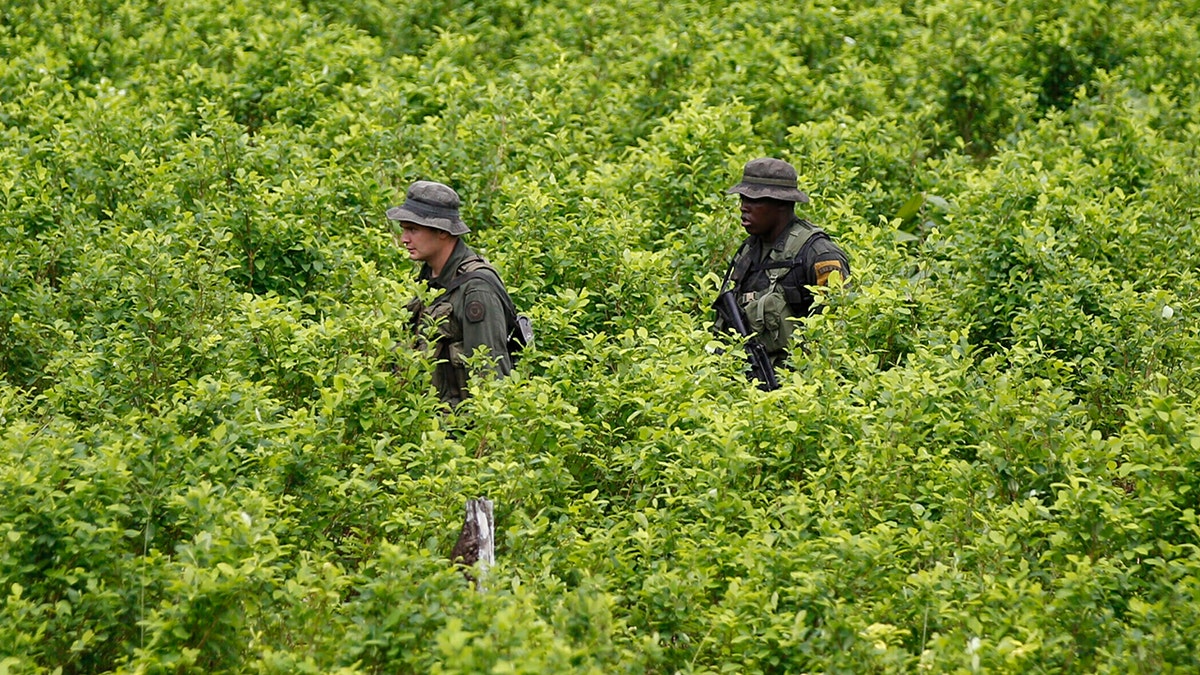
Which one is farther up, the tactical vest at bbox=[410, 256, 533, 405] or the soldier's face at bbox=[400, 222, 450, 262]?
the soldier's face at bbox=[400, 222, 450, 262]

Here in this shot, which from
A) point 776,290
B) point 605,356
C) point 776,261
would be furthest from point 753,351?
point 605,356

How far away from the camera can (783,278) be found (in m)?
7.20

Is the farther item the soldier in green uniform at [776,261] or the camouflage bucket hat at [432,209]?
the soldier in green uniform at [776,261]

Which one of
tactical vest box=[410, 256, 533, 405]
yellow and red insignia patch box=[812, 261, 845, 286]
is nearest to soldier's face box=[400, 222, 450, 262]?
tactical vest box=[410, 256, 533, 405]

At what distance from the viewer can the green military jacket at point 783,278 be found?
23.3 feet

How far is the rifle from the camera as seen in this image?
6.99 metres

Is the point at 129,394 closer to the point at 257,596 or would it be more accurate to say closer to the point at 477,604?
the point at 257,596

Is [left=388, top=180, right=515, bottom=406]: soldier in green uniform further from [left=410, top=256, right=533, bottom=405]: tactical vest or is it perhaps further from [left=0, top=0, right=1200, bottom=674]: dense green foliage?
[left=0, top=0, right=1200, bottom=674]: dense green foliage

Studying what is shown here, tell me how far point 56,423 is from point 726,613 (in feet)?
8.63

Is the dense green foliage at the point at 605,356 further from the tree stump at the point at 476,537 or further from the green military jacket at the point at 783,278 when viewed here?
the green military jacket at the point at 783,278

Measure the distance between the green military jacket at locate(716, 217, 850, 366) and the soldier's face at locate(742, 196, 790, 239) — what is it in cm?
6

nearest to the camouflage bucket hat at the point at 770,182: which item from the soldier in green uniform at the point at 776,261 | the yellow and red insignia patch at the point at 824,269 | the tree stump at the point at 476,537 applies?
the soldier in green uniform at the point at 776,261

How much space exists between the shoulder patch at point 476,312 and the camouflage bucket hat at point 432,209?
387mm

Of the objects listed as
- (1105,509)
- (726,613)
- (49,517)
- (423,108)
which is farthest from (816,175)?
(49,517)
